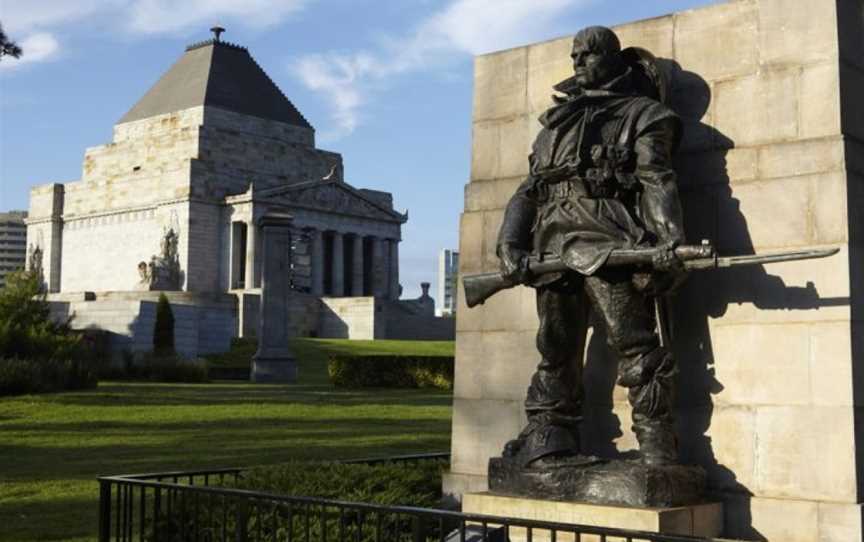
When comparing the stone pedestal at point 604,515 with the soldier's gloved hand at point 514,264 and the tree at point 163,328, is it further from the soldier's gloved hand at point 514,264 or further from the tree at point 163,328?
the tree at point 163,328

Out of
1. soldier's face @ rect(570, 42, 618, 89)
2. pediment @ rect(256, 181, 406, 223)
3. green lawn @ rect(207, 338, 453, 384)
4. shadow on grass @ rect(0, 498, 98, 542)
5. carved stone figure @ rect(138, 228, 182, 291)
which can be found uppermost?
pediment @ rect(256, 181, 406, 223)

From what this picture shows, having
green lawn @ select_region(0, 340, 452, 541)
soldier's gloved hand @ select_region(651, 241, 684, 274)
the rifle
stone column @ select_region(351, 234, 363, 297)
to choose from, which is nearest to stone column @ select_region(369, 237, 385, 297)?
stone column @ select_region(351, 234, 363, 297)

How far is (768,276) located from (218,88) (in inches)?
2946

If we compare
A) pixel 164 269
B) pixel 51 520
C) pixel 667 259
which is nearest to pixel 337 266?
pixel 164 269

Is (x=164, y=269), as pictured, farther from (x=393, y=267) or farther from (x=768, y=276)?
(x=768, y=276)

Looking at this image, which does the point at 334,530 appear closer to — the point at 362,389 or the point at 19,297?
the point at 362,389

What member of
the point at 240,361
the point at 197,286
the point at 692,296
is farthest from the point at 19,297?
the point at 197,286

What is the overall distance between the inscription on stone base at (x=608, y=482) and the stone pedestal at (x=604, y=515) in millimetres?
59

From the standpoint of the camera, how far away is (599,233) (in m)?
7.04

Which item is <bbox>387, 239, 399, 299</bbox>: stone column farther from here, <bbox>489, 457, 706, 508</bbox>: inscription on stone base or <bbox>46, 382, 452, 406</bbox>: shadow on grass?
<bbox>489, 457, 706, 508</bbox>: inscription on stone base

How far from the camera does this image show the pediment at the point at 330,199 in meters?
75.0

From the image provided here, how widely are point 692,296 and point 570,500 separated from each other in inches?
60.7

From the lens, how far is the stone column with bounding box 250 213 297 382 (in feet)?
120

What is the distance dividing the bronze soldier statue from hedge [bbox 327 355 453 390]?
26.6 meters
